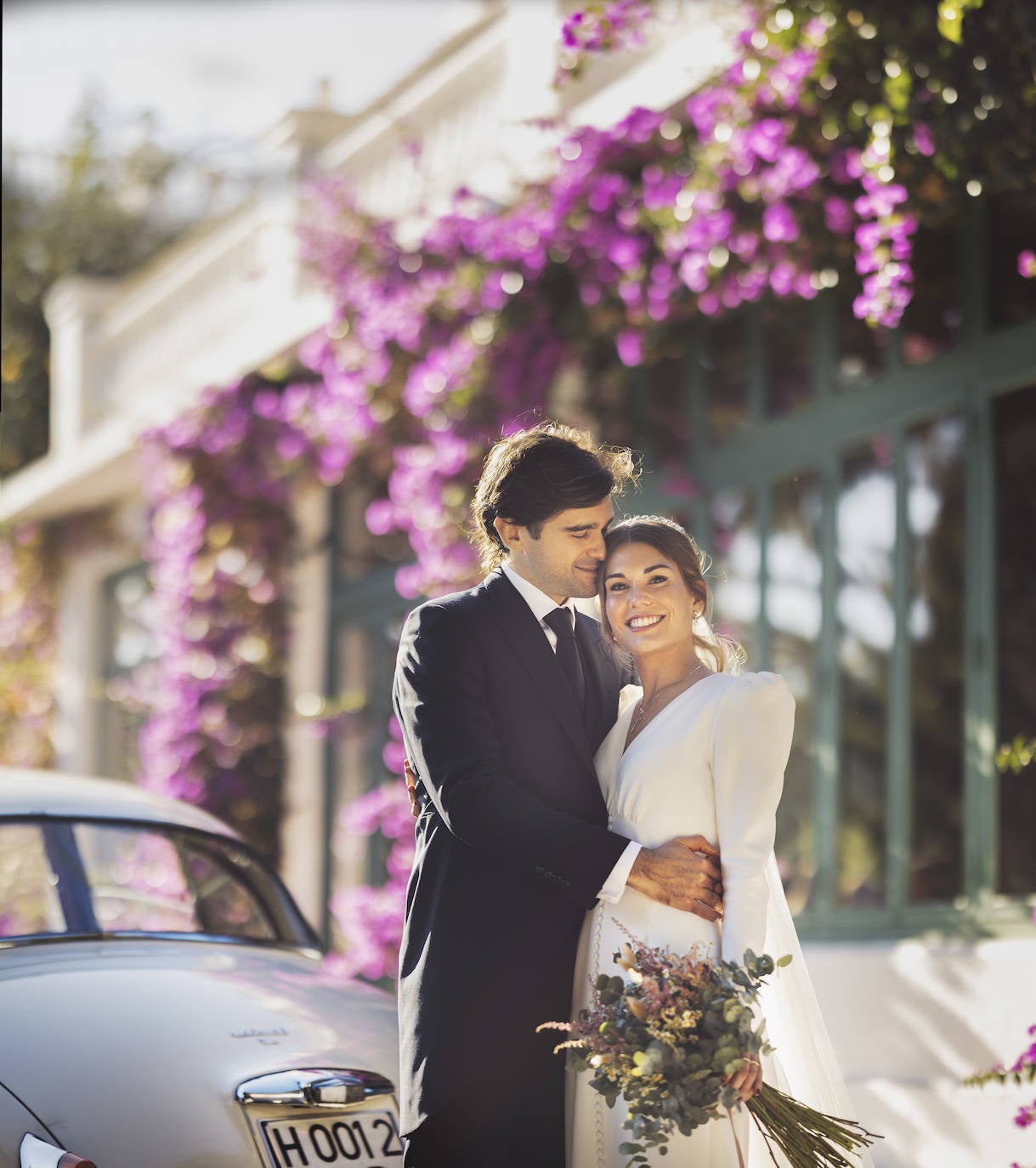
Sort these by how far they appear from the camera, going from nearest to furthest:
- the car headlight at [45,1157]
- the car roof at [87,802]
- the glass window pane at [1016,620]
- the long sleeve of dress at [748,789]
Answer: the long sleeve of dress at [748,789], the car headlight at [45,1157], the car roof at [87,802], the glass window pane at [1016,620]

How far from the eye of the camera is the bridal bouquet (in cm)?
287

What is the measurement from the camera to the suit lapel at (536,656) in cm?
342

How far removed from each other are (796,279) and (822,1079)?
377 centimetres

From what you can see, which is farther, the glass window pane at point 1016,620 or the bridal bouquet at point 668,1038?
the glass window pane at point 1016,620

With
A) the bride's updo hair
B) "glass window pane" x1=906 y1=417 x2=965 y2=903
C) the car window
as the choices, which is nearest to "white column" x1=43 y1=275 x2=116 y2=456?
the car window

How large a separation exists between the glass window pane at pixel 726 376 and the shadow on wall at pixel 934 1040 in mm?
2575

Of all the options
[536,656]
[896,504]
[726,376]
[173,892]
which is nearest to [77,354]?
[726,376]

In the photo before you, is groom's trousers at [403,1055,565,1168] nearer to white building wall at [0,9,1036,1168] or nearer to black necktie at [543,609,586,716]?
black necktie at [543,609,586,716]

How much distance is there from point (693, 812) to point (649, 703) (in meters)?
0.33

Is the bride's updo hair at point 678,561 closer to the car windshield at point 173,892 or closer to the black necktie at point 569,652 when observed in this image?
the black necktie at point 569,652

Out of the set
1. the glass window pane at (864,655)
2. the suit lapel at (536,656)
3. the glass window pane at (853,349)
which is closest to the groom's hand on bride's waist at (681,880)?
the suit lapel at (536,656)

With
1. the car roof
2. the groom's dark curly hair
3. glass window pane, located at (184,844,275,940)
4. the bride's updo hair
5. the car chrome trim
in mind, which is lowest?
the car chrome trim

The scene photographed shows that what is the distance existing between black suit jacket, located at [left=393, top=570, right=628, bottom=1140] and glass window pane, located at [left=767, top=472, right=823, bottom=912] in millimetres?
3536

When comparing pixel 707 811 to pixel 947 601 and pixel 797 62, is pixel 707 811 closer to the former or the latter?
pixel 797 62
